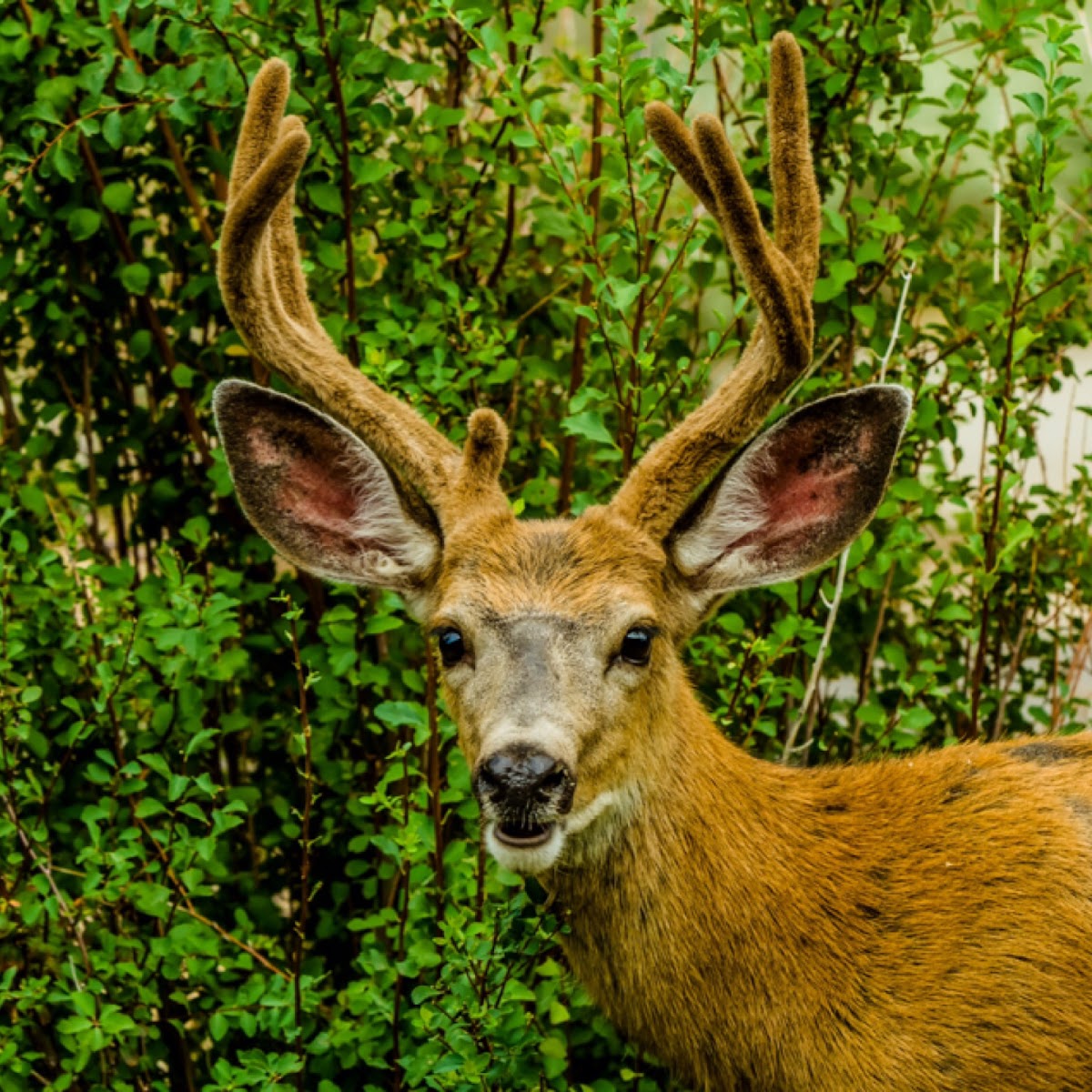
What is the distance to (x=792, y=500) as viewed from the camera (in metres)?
4.02

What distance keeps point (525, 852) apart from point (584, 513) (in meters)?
0.89

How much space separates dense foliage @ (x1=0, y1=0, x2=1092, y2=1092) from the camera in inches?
175

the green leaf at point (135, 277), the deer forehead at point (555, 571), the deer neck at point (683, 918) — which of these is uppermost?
the green leaf at point (135, 277)

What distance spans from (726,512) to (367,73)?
1773mm

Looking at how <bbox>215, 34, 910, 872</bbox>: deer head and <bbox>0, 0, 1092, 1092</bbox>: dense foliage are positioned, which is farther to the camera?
<bbox>0, 0, 1092, 1092</bbox>: dense foliage

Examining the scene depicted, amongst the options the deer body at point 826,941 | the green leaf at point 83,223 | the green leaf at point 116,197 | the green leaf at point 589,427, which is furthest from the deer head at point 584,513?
the green leaf at point 83,223

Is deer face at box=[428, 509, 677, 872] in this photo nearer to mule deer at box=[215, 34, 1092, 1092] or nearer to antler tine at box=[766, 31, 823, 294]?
mule deer at box=[215, 34, 1092, 1092]

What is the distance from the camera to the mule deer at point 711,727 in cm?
373

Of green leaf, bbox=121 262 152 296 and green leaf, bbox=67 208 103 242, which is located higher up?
green leaf, bbox=67 208 103 242

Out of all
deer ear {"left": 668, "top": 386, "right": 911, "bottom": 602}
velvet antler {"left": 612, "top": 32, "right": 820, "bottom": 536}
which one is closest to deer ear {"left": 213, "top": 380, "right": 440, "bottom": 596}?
velvet antler {"left": 612, "top": 32, "right": 820, "bottom": 536}

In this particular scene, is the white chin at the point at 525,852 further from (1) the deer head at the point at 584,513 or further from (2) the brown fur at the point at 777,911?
(2) the brown fur at the point at 777,911

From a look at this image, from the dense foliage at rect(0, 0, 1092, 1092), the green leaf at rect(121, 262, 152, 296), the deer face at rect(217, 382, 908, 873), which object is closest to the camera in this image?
the deer face at rect(217, 382, 908, 873)

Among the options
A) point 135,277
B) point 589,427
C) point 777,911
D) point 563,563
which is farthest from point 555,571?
point 135,277

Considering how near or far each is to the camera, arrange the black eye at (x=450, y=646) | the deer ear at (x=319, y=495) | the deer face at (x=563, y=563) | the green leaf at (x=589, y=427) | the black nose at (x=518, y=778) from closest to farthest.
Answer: the black nose at (x=518, y=778) < the deer face at (x=563, y=563) < the black eye at (x=450, y=646) < the deer ear at (x=319, y=495) < the green leaf at (x=589, y=427)
